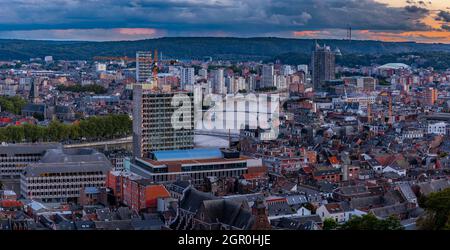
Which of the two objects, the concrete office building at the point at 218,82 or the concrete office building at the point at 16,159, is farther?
the concrete office building at the point at 218,82

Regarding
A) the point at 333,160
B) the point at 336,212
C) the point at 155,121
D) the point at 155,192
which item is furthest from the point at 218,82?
the point at 336,212

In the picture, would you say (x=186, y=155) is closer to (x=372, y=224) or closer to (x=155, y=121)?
(x=155, y=121)

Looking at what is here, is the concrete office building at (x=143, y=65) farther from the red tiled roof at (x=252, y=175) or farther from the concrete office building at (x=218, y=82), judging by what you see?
the red tiled roof at (x=252, y=175)

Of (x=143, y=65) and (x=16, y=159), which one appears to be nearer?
(x=16, y=159)

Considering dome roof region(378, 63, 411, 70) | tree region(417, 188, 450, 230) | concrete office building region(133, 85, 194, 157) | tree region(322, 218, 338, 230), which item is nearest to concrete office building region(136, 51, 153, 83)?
dome roof region(378, 63, 411, 70)

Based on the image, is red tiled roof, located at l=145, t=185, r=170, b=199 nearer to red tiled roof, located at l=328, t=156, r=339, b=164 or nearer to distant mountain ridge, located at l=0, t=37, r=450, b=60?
red tiled roof, located at l=328, t=156, r=339, b=164

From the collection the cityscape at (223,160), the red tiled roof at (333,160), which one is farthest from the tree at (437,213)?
the red tiled roof at (333,160)

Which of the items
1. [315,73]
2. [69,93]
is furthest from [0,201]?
[315,73]
